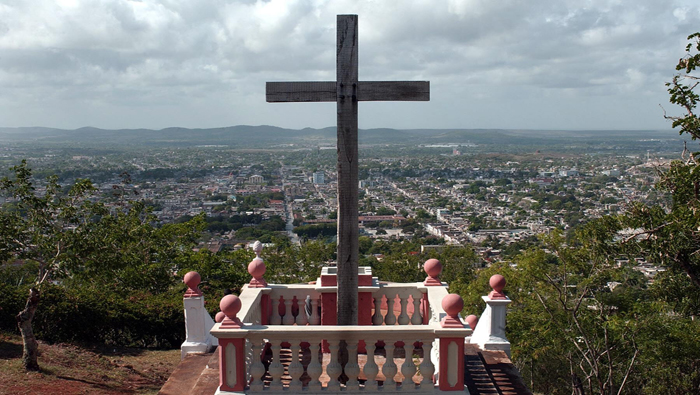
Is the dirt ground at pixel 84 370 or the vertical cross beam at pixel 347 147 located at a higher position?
the vertical cross beam at pixel 347 147

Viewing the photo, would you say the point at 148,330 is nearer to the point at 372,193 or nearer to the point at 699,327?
the point at 699,327

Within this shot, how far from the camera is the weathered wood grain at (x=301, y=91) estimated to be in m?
5.27

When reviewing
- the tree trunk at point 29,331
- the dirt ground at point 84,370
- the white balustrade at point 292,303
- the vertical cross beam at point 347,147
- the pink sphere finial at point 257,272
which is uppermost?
the vertical cross beam at point 347,147

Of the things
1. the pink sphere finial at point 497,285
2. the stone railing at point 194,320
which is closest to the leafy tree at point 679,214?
the pink sphere finial at point 497,285

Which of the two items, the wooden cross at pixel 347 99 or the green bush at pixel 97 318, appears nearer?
the wooden cross at pixel 347 99

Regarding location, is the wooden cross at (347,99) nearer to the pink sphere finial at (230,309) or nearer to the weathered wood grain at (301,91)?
the weathered wood grain at (301,91)

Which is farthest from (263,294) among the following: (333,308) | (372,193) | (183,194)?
(372,193)

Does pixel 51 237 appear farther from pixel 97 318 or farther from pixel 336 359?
pixel 336 359

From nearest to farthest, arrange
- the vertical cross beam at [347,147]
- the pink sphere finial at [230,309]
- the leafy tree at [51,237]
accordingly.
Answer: the pink sphere finial at [230,309] < the vertical cross beam at [347,147] < the leafy tree at [51,237]

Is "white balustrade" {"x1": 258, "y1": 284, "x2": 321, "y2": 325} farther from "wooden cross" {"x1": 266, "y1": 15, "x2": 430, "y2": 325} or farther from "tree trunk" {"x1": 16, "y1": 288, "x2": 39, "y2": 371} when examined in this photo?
"tree trunk" {"x1": 16, "y1": 288, "x2": 39, "y2": 371}

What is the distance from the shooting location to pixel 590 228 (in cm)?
960

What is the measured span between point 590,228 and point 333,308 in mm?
5425

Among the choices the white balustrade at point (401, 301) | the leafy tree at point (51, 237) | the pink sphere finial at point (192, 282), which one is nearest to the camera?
the white balustrade at point (401, 301)

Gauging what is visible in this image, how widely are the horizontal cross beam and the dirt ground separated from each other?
4.09 meters
